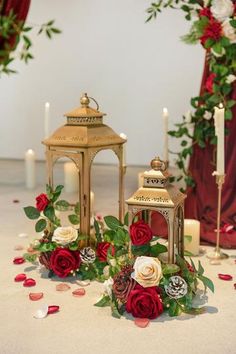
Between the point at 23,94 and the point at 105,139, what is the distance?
2.32m

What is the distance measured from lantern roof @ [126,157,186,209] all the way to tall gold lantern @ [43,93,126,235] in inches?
9.0

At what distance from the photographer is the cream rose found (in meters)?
1.21

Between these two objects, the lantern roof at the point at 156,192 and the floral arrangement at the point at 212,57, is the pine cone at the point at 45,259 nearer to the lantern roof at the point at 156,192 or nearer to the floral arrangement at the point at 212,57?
the lantern roof at the point at 156,192

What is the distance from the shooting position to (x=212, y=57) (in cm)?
203

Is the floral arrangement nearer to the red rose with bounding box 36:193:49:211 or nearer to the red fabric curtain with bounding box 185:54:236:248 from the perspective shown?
the red fabric curtain with bounding box 185:54:236:248

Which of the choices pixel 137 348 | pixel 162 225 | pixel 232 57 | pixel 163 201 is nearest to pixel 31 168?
pixel 162 225

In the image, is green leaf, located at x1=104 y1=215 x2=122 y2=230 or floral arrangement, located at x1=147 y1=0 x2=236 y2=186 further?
floral arrangement, located at x1=147 y1=0 x2=236 y2=186

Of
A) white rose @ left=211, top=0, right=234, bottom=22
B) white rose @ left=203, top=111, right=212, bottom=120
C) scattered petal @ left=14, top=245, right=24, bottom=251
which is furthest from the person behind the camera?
white rose @ left=203, top=111, right=212, bottom=120

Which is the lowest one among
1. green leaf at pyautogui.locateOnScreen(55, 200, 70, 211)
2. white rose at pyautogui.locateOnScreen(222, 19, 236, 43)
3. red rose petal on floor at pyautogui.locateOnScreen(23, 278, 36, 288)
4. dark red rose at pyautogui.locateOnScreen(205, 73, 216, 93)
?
red rose petal on floor at pyautogui.locateOnScreen(23, 278, 36, 288)

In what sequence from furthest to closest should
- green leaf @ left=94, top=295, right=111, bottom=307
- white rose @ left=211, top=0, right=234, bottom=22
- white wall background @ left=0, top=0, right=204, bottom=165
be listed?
white wall background @ left=0, top=0, right=204, bottom=165 → white rose @ left=211, top=0, right=234, bottom=22 → green leaf @ left=94, top=295, right=111, bottom=307

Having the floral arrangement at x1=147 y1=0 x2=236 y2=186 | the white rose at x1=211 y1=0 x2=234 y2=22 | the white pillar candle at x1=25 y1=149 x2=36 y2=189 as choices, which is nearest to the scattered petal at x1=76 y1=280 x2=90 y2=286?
the floral arrangement at x1=147 y1=0 x2=236 y2=186

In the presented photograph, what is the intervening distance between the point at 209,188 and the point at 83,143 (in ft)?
2.73

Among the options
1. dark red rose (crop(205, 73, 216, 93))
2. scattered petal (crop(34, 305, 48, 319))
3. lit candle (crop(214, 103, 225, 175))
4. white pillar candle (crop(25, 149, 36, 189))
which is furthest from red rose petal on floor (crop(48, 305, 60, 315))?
white pillar candle (crop(25, 149, 36, 189))

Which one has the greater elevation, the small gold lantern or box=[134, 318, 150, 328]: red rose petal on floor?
the small gold lantern
